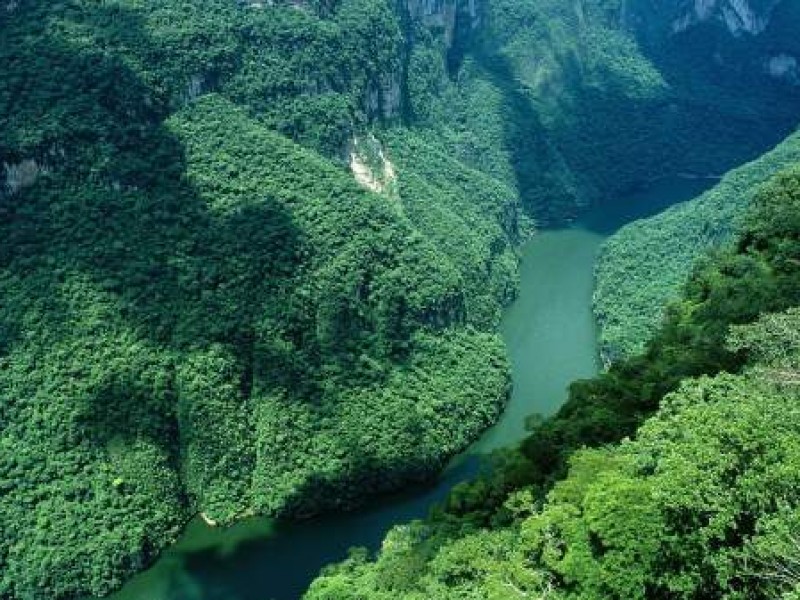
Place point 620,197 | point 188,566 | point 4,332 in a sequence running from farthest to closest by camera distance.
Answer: point 620,197 → point 4,332 → point 188,566

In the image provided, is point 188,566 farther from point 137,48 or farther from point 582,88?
point 582,88

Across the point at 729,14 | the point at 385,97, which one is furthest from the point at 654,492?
the point at 729,14

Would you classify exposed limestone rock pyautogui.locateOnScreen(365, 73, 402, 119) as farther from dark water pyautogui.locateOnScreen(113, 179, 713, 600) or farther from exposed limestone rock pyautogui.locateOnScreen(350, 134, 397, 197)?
dark water pyautogui.locateOnScreen(113, 179, 713, 600)

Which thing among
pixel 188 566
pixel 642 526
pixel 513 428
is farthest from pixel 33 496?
pixel 642 526

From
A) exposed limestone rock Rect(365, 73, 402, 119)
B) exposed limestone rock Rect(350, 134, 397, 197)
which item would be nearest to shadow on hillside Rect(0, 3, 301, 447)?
exposed limestone rock Rect(350, 134, 397, 197)

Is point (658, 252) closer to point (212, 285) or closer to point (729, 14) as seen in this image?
point (212, 285)

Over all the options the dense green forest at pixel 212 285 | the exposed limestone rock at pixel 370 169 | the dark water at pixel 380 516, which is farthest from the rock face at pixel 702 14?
the exposed limestone rock at pixel 370 169
